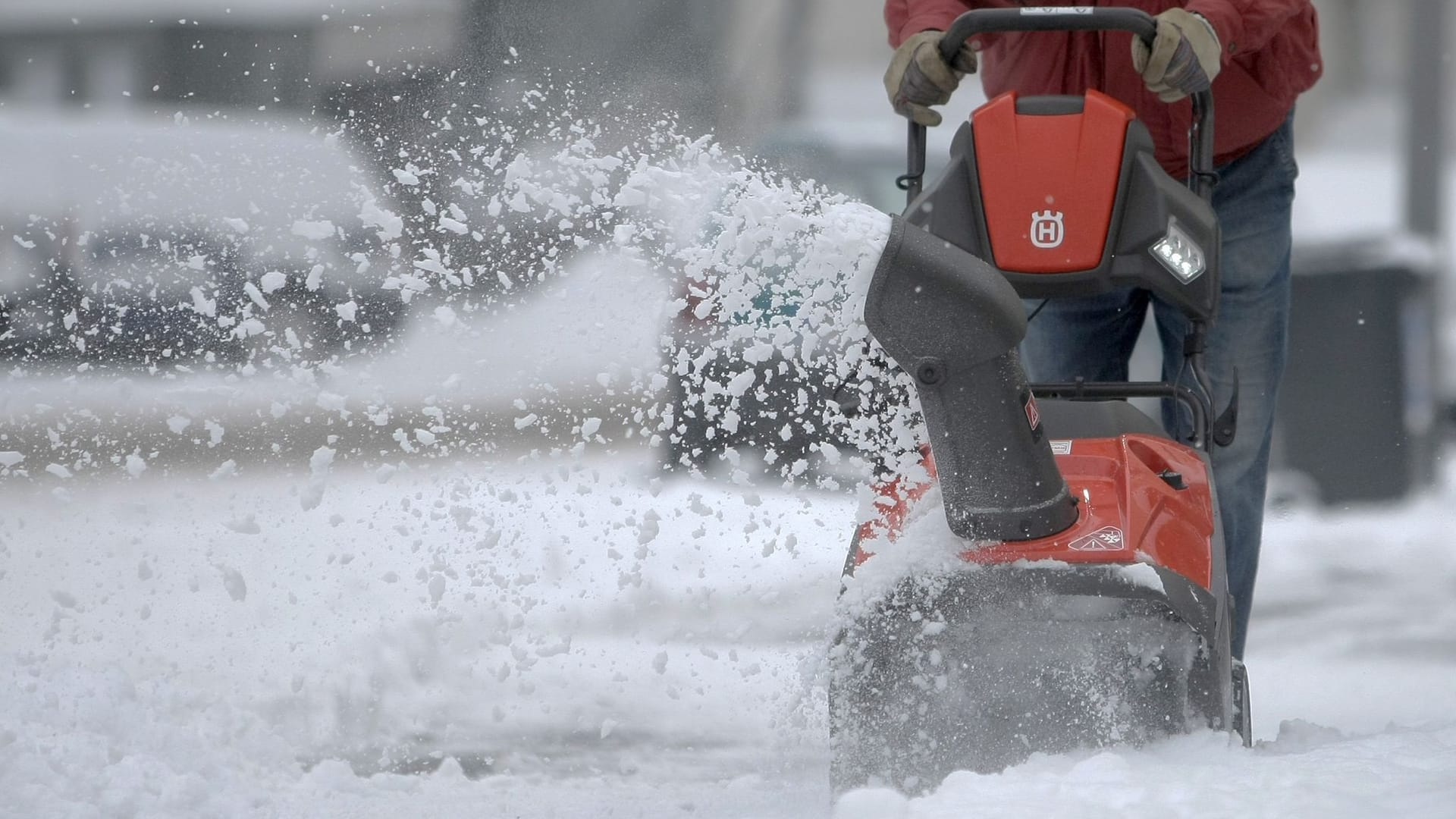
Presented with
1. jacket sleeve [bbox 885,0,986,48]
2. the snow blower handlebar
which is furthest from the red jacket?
the snow blower handlebar

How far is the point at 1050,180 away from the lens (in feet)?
6.79

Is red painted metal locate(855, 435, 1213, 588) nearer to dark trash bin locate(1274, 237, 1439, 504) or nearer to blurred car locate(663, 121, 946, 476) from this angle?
blurred car locate(663, 121, 946, 476)

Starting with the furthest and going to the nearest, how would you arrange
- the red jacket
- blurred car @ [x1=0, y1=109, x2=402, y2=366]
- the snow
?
blurred car @ [x1=0, y1=109, x2=402, y2=366], the red jacket, the snow

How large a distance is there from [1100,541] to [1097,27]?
0.77 meters

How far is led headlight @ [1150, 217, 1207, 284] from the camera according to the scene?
202 cm

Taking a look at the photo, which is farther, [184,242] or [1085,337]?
[184,242]

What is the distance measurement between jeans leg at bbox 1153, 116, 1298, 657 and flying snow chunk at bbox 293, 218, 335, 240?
137cm

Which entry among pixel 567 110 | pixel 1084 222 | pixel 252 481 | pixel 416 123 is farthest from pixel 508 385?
pixel 567 110

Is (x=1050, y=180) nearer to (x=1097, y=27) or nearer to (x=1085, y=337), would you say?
(x=1097, y=27)

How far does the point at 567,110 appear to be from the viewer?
17.9 feet

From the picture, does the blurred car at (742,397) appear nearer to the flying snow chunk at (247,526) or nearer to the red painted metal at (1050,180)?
the red painted metal at (1050,180)

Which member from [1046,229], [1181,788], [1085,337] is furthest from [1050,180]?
[1181,788]

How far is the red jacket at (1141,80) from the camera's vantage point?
227cm

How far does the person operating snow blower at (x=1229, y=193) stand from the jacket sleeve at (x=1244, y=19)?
8 cm
